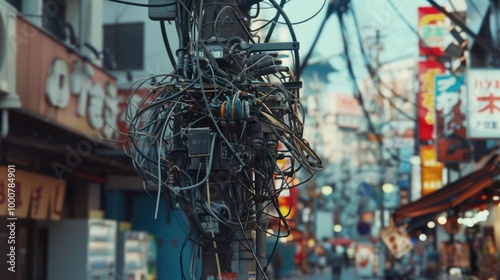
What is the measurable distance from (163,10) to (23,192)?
8554 millimetres

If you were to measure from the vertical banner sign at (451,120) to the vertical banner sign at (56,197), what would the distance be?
9295 millimetres

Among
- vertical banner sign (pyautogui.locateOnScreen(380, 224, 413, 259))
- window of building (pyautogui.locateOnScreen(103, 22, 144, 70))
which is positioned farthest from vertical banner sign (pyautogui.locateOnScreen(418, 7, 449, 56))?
window of building (pyautogui.locateOnScreen(103, 22, 144, 70))

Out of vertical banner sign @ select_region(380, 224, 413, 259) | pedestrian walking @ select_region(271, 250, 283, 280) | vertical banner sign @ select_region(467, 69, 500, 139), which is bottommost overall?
pedestrian walking @ select_region(271, 250, 283, 280)

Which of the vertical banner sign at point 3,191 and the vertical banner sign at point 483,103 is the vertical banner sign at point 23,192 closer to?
the vertical banner sign at point 3,191

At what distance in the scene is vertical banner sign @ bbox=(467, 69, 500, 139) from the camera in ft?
52.0

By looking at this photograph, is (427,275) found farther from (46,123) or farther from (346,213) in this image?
(346,213)

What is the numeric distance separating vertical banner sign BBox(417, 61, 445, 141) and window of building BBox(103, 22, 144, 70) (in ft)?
26.4

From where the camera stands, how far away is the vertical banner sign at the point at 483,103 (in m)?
15.9

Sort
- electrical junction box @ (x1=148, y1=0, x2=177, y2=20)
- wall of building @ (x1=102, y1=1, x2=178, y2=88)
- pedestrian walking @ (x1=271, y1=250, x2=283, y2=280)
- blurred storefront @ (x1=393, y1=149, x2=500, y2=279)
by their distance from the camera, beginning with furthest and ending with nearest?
1. pedestrian walking @ (x1=271, y1=250, x2=283, y2=280)
2. wall of building @ (x1=102, y1=1, x2=178, y2=88)
3. blurred storefront @ (x1=393, y1=149, x2=500, y2=279)
4. electrical junction box @ (x1=148, y1=0, x2=177, y2=20)

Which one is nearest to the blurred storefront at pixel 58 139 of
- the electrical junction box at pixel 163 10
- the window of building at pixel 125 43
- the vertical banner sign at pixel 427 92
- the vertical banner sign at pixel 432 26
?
the window of building at pixel 125 43

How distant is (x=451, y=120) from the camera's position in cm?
2152

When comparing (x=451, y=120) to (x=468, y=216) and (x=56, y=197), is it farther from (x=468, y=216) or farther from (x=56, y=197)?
(x=56, y=197)

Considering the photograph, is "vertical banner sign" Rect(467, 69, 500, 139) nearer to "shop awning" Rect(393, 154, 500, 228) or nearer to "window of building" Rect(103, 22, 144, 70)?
"shop awning" Rect(393, 154, 500, 228)

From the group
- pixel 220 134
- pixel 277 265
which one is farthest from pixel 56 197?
pixel 277 265
